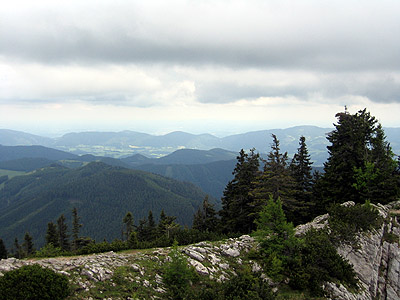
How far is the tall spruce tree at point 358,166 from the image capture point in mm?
30141

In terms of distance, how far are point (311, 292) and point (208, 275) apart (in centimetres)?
592

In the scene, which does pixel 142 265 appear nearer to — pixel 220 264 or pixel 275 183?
pixel 220 264

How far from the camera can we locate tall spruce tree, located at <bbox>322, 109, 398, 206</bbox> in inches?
1187

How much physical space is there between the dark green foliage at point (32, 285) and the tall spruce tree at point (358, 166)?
112 feet

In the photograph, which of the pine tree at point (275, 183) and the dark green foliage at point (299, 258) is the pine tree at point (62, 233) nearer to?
the pine tree at point (275, 183)

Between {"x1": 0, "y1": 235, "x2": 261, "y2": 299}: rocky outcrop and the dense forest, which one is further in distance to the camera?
the dense forest

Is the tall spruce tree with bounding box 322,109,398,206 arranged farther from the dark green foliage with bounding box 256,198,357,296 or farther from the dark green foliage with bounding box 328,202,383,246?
the dark green foliage with bounding box 256,198,357,296

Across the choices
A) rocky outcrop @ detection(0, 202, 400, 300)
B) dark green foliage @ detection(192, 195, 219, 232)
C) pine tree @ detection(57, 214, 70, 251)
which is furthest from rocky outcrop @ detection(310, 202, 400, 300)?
pine tree @ detection(57, 214, 70, 251)

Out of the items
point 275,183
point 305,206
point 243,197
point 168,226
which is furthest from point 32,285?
point 305,206

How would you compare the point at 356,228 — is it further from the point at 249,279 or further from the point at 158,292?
the point at 158,292

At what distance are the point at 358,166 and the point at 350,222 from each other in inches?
733

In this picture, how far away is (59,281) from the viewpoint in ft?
33.9

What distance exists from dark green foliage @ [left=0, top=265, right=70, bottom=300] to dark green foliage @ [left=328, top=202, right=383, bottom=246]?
17.4 meters

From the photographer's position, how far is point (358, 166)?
33.5 metres
